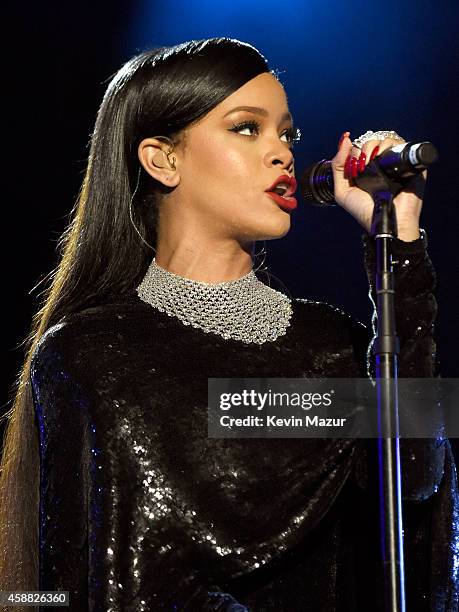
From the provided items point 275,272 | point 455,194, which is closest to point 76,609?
point 275,272

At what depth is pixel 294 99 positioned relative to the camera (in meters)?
3.36

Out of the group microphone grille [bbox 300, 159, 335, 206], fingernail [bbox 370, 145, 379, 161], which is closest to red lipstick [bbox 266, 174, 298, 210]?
microphone grille [bbox 300, 159, 335, 206]

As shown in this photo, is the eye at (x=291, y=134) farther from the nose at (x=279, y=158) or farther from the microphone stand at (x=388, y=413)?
the microphone stand at (x=388, y=413)

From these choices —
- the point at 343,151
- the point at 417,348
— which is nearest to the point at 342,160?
the point at 343,151

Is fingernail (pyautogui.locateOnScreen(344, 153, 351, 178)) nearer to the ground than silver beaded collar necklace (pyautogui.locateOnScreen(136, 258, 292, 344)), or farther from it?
farther from it

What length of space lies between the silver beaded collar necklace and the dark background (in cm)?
89

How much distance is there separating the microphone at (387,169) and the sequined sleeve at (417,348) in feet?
0.44

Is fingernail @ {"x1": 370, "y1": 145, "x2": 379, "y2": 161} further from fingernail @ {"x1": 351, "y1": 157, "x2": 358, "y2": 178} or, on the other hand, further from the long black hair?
the long black hair

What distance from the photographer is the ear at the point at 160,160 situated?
2.27 m

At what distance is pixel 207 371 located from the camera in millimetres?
2090

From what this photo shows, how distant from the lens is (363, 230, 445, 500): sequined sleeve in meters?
1.97

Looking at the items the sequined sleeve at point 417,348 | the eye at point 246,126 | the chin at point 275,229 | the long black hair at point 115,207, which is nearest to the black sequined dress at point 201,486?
the sequined sleeve at point 417,348

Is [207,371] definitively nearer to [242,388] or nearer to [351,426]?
[242,388]

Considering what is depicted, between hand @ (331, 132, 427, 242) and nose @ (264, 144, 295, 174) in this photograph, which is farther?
nose @ (264, 144, 295, 174)
